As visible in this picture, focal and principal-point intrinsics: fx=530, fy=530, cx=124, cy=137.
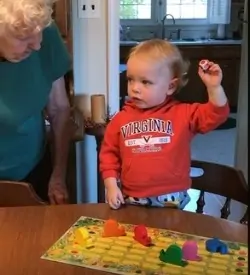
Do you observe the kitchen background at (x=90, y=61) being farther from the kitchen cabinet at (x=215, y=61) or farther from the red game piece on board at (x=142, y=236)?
the kitchen cabinet at (x=215, y=61)

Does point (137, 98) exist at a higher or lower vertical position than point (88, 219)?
higher

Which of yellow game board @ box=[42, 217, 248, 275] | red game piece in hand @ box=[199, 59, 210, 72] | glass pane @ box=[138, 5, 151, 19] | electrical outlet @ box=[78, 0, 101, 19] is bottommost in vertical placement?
yellow game board @ box=[42, 217, 248, 275]

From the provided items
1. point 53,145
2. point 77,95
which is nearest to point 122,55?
point 77,95

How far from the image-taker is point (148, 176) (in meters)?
1.39

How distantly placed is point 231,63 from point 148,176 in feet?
15.5

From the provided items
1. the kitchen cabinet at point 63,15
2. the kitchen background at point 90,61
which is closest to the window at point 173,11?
the kitchen background at point 90,61

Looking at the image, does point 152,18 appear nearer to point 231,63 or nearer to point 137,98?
point 231,63

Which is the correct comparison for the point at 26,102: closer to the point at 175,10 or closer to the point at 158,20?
the point at 158,20

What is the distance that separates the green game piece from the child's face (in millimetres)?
422

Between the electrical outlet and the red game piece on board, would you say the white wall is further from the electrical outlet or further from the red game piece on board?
the red game piece on board

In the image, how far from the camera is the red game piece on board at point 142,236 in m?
1.20

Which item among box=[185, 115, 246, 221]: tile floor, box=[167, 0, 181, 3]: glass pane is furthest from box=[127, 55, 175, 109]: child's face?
box=[167, 0, 181, 3]: glass pane

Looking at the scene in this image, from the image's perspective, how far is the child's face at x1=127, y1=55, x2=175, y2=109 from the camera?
1.37 metres

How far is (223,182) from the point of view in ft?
5.00
